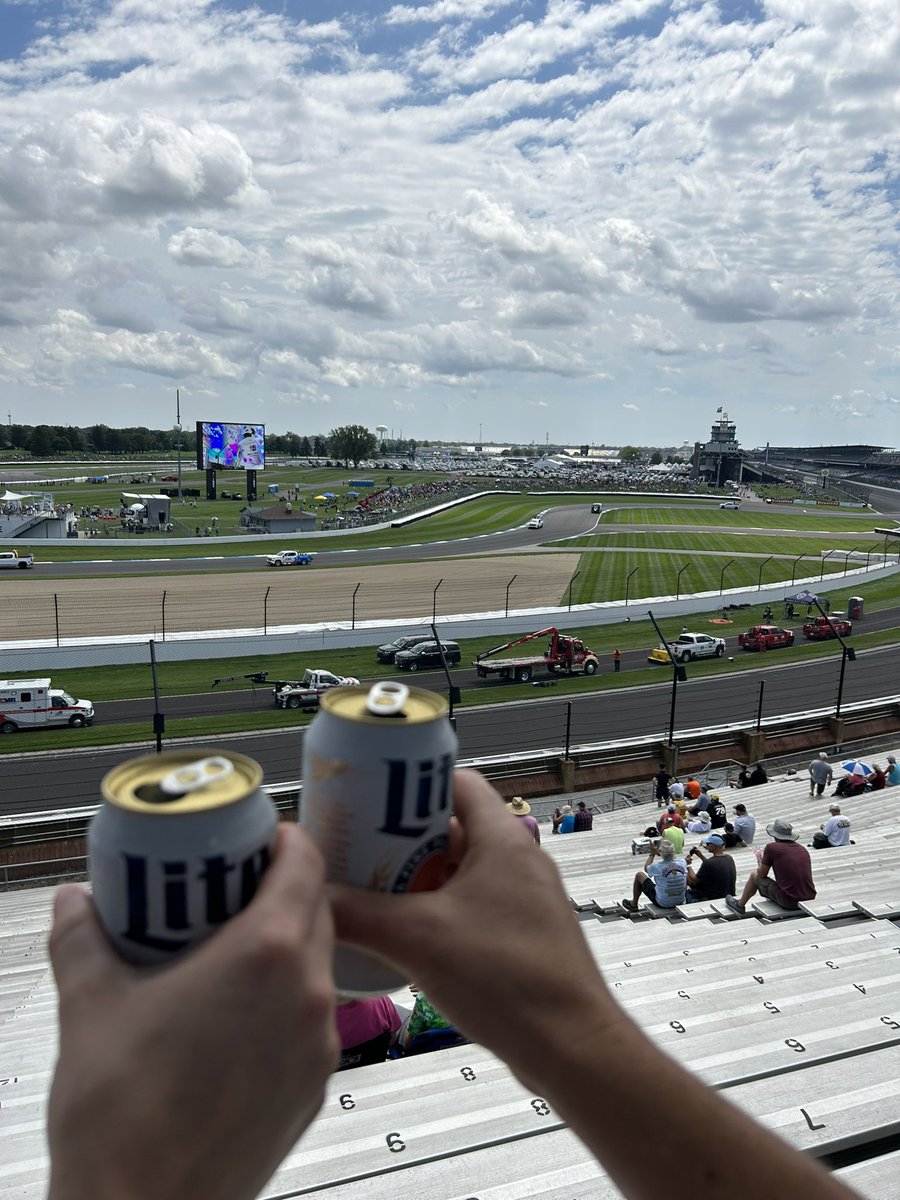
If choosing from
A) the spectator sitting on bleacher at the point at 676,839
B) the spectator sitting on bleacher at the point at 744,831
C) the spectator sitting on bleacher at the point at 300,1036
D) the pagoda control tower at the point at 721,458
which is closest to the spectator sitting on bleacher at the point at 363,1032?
the spectator sitting on bleacher at the point at 300,1036

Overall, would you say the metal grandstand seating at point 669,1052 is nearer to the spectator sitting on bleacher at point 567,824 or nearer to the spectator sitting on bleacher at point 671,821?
the spectator sitting on bleacher at point 671,821

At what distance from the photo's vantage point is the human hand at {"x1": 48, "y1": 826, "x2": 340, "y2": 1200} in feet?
4.75

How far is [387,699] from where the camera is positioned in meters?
2.24

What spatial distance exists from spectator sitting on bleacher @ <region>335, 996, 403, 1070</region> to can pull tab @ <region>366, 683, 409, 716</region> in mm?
3763

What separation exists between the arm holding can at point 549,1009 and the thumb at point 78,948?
53cm

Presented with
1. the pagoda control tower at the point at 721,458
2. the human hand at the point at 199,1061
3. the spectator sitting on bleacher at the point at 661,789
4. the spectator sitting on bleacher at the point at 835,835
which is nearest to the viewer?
the human hand at the point at 199,1061

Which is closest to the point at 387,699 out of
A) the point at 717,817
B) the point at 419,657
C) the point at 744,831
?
the point at 744,831

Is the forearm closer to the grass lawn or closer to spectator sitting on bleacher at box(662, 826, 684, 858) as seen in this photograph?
spectator sitting on bleacher at box(662, 826, 684, 858)

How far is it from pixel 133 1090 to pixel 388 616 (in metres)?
42.2

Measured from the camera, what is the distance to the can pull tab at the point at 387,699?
7.21ft

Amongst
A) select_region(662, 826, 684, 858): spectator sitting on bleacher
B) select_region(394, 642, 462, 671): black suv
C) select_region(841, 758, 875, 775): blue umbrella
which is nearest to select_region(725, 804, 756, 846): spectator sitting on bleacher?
select_region(662, 826, 684, 858): spectator sitting on bleacher

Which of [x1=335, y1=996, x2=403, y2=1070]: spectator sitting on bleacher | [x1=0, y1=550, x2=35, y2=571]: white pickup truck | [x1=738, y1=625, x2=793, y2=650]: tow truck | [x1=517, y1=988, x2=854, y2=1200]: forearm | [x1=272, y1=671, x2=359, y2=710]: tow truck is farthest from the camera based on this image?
[x1=0, y1=550, x2=35, y2=571]: white pickup truck

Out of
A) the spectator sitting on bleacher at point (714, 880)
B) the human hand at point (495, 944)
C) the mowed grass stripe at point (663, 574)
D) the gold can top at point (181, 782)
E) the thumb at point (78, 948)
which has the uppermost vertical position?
the gold can top at point (181, 782)

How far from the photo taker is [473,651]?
124ft
